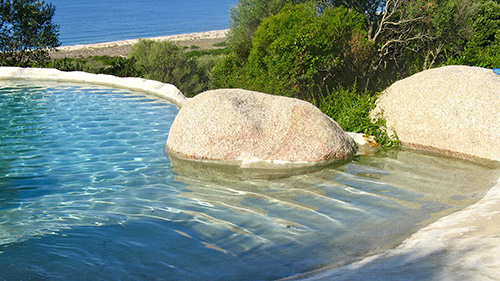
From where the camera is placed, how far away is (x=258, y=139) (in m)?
7.88

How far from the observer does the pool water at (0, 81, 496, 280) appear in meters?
4.73

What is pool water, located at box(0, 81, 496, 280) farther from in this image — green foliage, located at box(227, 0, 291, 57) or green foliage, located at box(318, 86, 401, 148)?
green foliage, located at box(227, 0, 291, 57)

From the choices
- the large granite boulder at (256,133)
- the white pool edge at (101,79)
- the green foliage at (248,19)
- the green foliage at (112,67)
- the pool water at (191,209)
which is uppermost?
the green foliage at (248,19)

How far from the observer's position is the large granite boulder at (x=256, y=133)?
782 centimetres

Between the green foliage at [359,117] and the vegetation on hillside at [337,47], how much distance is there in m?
0.05

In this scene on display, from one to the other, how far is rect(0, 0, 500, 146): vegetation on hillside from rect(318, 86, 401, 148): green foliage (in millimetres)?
47

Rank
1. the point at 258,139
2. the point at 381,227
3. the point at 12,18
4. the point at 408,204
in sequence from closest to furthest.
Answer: the point at 381,227, the point at 408,204, the point at 258,139, the point at 12,18

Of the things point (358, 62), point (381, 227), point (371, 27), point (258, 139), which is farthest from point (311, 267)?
point (371, 27)

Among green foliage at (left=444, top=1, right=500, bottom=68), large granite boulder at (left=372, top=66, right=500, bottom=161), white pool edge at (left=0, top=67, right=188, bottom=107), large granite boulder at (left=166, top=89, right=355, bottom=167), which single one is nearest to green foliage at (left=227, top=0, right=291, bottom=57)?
white pool edge at (left=0, top=67, right=188, bottom=107)

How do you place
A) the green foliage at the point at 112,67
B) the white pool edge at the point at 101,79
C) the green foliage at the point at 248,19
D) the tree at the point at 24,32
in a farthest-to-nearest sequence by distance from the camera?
the tree at the point at 24,32 → the green foliage at the point at 112,67 → the green foliage at the point at 248,19 → the white pool edge at the point at 101,79

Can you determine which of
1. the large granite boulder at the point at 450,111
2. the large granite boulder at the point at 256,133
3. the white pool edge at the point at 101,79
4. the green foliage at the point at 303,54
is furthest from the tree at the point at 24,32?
the large granite boulder at the point at 450,111

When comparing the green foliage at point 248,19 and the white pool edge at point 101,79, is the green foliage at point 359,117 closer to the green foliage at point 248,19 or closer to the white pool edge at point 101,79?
the white pool edge at point 101,79

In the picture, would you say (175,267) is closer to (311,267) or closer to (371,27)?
(311,267)

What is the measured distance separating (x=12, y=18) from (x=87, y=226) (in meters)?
19.2
